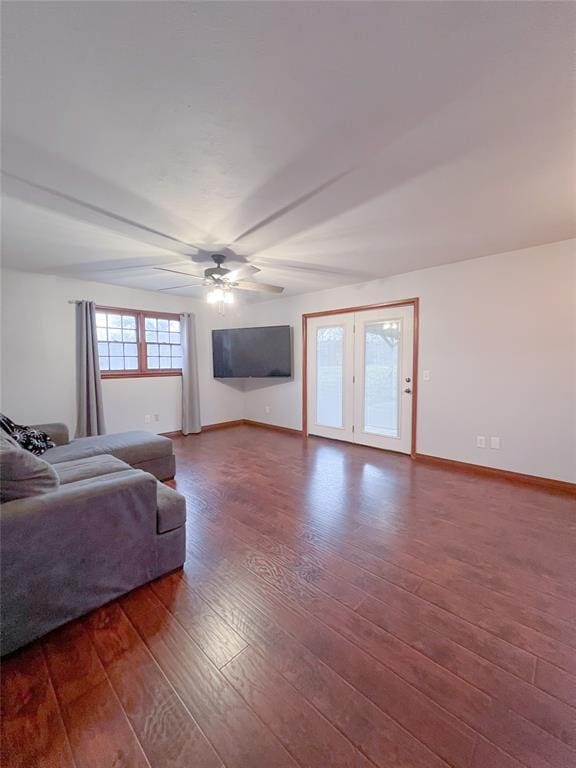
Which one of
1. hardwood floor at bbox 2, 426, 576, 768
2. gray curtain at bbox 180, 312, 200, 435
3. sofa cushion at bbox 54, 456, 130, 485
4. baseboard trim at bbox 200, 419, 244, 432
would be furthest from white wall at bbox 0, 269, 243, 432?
hardwood floor at bbox 2, 426, 576, 768

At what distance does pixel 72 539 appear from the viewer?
1.49 metres

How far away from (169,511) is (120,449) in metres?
1.35

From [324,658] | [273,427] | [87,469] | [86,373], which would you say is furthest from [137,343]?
[324,658]

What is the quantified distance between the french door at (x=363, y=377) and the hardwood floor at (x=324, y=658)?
6.35 feet

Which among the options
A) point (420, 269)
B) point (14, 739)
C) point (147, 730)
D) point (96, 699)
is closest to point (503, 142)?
point (420, 269)

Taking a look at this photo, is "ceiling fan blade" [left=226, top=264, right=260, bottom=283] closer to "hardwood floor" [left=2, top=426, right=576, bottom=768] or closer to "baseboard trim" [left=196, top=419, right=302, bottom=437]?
"hardwood floor" [left=2, top=426, right=576, bottom=768]

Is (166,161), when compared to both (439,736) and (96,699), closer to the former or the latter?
(96,699)

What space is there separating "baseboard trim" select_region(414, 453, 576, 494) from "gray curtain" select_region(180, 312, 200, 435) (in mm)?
3584

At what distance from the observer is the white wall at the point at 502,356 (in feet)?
9.80


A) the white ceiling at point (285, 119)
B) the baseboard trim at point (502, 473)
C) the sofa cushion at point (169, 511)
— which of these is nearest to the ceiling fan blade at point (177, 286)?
the white ceiling at point (285, 119)

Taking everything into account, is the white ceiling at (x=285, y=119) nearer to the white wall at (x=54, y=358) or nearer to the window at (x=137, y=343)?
the white wall at (x=54, y=358)

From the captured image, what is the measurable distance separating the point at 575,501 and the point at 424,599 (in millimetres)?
2184

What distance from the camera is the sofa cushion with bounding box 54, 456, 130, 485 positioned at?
1.90 m

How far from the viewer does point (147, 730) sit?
1068 millimetres
